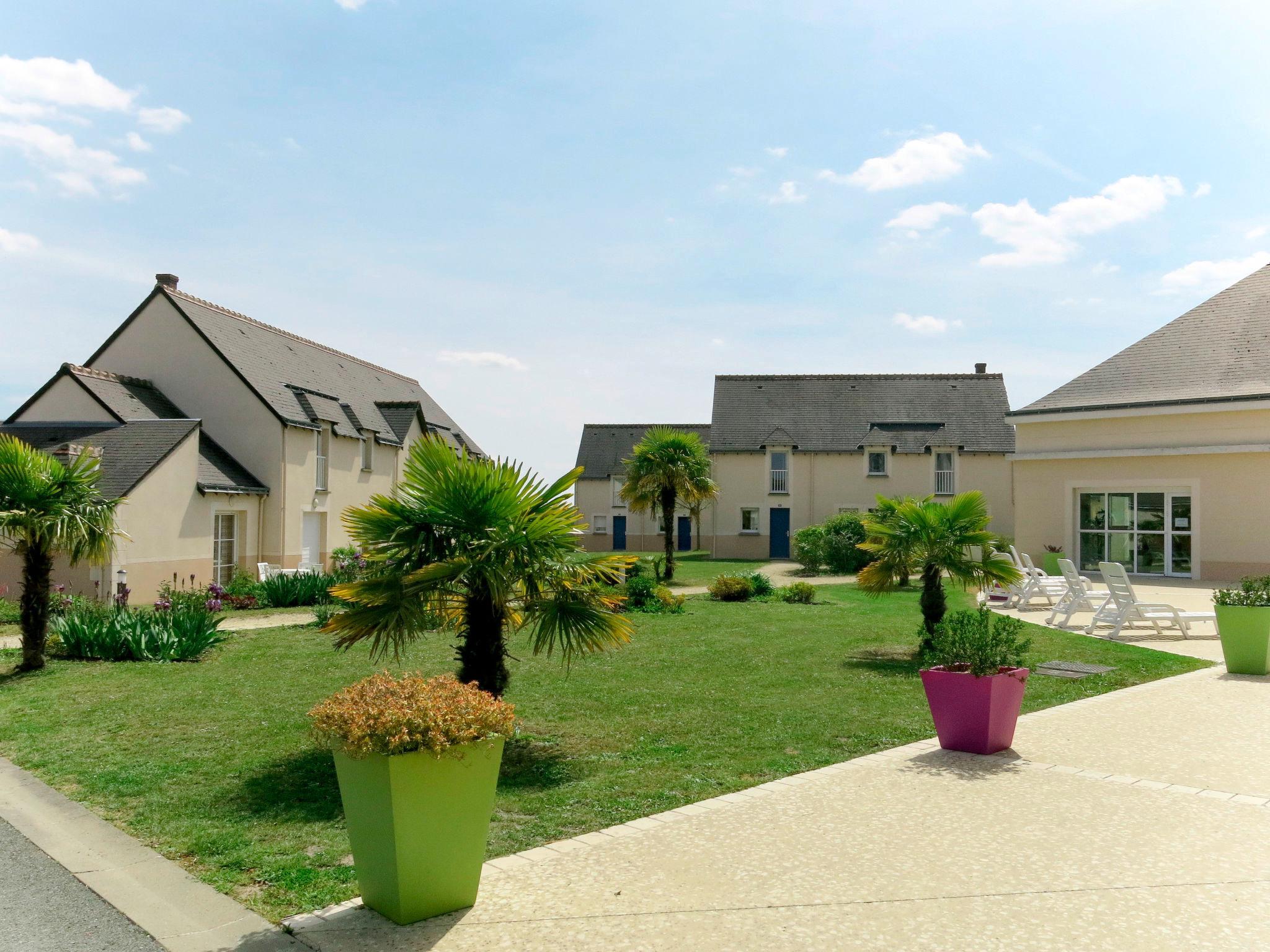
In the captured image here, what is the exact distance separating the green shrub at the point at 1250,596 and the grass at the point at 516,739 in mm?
1042

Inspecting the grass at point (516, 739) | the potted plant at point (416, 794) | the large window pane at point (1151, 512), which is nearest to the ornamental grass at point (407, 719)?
the potted plant at point (416, 794)

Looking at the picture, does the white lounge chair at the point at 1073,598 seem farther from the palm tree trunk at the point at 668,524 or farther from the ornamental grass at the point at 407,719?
the palm tree trunk at the point at 668,524

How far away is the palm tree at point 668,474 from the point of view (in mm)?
31500

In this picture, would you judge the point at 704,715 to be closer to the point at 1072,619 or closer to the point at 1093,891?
the point at 1093,891

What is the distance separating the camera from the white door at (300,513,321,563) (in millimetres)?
27609

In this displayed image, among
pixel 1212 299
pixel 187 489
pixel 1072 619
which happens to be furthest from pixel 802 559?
pixel 187 489

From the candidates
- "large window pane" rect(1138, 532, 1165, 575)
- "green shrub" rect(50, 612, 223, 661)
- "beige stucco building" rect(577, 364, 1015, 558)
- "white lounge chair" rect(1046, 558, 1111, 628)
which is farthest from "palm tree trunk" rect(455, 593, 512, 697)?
"beige stucco building" rect(577, 364, 1015, 558)

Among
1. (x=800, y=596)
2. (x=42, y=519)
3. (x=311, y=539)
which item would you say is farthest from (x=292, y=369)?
(x=42, y=519)

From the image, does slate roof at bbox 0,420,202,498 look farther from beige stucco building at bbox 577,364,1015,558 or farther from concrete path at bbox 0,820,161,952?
beige stucco building at bbox 577,364,1015,558

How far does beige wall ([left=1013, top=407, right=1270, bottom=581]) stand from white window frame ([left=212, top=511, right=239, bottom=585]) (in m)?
22.7

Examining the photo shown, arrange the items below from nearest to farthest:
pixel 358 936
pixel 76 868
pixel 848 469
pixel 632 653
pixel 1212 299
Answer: pixel 358 936 < pixel 76 868 < pixel 632 653 < pixel 1212 299 < pixel 848 469

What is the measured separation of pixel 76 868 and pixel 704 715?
18.5ft

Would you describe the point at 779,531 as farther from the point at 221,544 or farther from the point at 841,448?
the point at 221,544

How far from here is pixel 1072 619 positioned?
59.0ft
